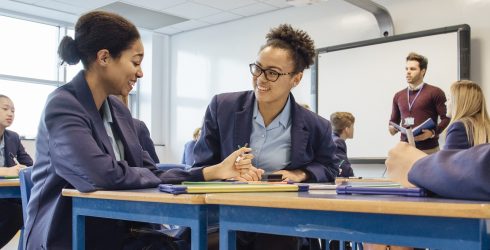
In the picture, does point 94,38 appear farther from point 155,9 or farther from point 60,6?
point 60,6

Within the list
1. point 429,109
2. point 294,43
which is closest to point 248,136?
point 294,43

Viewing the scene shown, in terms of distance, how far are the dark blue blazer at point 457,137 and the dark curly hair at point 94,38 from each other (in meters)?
1.74

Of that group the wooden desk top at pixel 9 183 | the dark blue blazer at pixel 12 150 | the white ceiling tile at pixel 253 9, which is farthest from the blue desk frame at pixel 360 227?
the white ceiling tile at pixel 253 9

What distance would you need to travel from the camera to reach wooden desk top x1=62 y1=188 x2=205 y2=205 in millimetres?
1071

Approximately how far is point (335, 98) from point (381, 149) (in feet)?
2.54

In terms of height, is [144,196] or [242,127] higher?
[242,127]

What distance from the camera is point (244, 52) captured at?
649 cm

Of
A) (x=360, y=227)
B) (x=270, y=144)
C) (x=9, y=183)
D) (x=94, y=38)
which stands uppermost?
(x=94, y=38)

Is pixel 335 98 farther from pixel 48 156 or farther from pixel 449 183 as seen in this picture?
pixel 449 183

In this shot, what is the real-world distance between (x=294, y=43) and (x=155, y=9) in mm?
4451

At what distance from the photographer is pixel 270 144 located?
1856 millimetres

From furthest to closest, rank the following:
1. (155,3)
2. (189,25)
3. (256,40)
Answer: (189,25) → (256,40) → (155,3)

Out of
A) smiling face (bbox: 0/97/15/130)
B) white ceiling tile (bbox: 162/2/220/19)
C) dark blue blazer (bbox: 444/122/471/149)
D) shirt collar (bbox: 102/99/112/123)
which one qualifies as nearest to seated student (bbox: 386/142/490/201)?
shirt collar (bbox: 102/99/112/123)

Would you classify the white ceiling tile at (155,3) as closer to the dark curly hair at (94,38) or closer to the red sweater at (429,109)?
the red sweater at (429,109)
